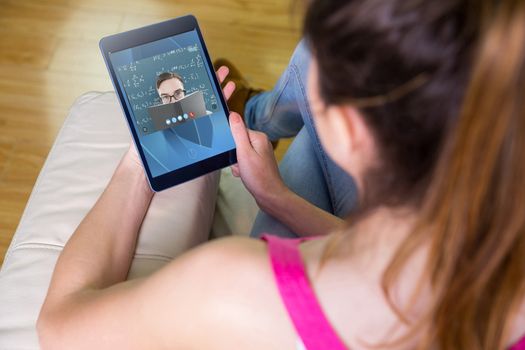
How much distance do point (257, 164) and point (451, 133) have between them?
493mm

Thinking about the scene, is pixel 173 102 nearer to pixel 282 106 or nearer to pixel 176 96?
pixel 176 96

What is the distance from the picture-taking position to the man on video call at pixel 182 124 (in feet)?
2.79

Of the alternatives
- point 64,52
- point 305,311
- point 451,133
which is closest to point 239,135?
point 305,311

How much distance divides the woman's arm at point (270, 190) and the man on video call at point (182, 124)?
1.7 inches

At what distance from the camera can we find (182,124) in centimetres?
86

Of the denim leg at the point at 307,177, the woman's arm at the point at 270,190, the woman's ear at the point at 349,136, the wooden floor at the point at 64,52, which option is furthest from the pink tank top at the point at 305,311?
the wooden floor at the point at 64,52

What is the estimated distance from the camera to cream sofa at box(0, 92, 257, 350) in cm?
81

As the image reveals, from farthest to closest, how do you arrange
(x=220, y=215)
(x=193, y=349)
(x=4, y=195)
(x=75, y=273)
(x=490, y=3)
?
(x=4, y=195) → (x=220, y=215) → (x=75, y=273) → (x=193, y=349) → (x=490, y=3)

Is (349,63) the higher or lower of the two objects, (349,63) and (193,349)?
the higher

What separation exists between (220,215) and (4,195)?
0.67 m

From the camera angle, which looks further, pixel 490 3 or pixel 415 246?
pixel 415 246

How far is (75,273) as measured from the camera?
2.40 ft

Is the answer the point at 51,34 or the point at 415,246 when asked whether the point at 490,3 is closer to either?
the point at 415,246

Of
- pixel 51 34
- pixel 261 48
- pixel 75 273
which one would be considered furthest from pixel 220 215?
pixel 51 34
